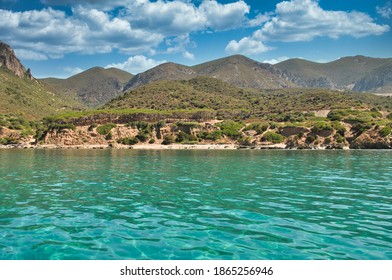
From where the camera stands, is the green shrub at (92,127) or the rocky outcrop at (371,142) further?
the green shrub at (92,127)

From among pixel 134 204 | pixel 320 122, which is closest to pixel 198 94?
pixel 320 122

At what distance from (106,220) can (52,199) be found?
591 centimetres

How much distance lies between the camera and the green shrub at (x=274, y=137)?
8871cm

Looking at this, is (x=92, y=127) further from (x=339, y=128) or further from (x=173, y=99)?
(x=339, y=128)

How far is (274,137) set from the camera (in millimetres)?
89375

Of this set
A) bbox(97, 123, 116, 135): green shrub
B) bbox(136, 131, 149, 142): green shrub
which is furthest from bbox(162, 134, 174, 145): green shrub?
bbox(97, 123, 116, 135): green shrub

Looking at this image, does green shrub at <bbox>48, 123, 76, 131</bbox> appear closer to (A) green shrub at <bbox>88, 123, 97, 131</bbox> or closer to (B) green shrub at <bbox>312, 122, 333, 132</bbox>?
(A) green shrub at <bbox>88, 123, 97, 131</bbox>

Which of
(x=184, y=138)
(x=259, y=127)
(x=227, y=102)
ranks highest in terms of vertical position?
(x=227, y=102)

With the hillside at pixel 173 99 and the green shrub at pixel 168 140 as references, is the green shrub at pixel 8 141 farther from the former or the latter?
the green shrub at pixel 168 140

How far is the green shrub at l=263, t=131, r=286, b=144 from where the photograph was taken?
291 feet

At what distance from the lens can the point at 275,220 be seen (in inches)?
523

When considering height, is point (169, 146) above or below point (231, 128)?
below

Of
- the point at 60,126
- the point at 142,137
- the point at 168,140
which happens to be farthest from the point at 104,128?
the point at 168,140

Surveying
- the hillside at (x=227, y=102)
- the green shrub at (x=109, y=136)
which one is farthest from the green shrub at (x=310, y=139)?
the green shrub at (x=109, y=136)
